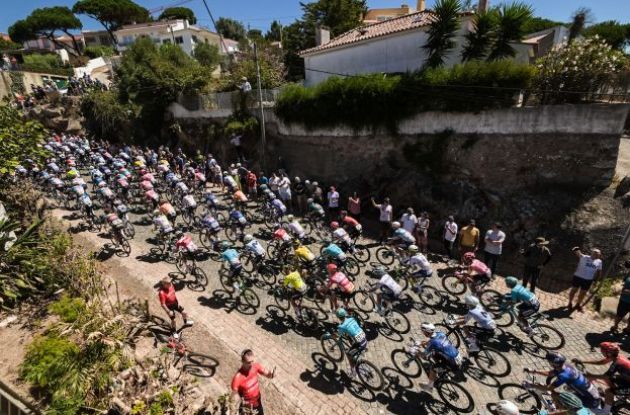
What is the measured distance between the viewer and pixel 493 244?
11.5 metres

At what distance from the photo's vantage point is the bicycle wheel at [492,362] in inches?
311

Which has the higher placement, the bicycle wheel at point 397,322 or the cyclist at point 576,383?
the cyclist at point 576,383

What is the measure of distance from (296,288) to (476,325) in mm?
4412

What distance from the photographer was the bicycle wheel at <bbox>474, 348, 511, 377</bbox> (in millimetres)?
7910

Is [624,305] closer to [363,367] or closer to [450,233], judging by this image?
[450,233]

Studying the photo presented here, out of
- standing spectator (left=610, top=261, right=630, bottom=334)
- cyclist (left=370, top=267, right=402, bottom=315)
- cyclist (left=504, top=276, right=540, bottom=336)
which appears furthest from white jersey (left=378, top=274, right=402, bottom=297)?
standing spectator (left=610, top=261, right=630, bottom=334)

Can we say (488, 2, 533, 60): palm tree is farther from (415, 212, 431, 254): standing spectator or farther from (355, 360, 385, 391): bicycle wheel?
(355, 360, 385, 391): bicycle wheel

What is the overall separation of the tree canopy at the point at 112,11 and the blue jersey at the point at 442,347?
81.2 m

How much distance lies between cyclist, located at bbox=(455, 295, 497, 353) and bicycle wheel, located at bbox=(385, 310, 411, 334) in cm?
176

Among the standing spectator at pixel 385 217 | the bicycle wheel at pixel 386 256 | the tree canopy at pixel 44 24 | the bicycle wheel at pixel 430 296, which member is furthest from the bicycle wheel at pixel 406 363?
the tree canopy at pixel 44 24

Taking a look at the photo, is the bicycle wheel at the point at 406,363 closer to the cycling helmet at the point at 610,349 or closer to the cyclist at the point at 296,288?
the cyclist at the point at 296,288

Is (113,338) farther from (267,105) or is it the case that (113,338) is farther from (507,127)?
(267,105)

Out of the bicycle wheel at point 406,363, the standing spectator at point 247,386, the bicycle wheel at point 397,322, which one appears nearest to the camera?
the standing spectator at point 247,386

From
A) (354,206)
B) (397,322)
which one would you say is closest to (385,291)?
(397,322)
